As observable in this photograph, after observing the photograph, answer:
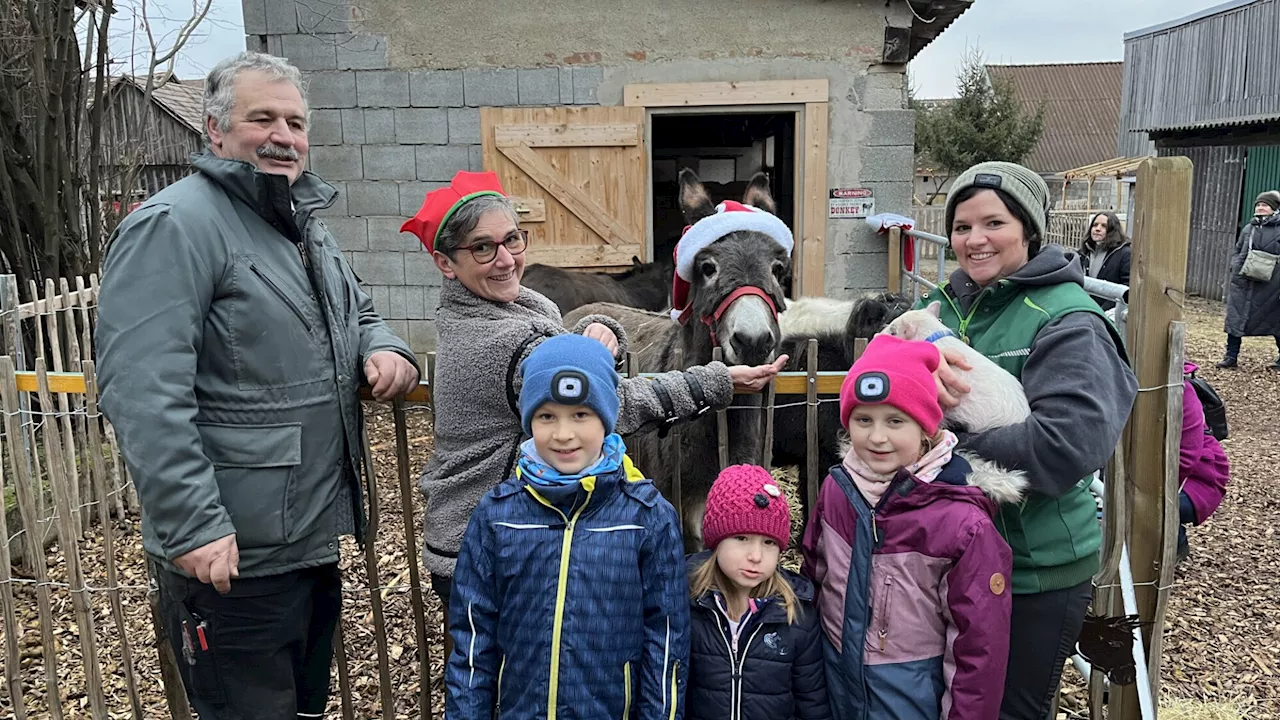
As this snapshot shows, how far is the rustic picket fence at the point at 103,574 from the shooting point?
2.89 meters

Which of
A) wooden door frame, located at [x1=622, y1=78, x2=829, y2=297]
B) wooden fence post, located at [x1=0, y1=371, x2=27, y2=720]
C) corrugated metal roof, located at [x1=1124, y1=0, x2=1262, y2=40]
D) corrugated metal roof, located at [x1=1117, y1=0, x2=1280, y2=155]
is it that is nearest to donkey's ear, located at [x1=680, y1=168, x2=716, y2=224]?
wooden fence post, located at [x1=0, y1=371, x2=27, y2=720]

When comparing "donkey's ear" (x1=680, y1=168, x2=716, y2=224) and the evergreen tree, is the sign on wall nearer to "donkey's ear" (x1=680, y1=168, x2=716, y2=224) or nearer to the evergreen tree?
"donkey's ear" (x1=680, y1=168, x2=716, y2=224)

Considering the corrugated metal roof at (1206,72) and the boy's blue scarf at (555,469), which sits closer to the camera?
the boy's blue scarf at (555,469)

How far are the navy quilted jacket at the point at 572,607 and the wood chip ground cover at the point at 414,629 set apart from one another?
3.09 feet

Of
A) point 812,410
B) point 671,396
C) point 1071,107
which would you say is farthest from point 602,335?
point 1071,107

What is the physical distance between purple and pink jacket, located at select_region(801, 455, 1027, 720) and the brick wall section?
6.71 meters

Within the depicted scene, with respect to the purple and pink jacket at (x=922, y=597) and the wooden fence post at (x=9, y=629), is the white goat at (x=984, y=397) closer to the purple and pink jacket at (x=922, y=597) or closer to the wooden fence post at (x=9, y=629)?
the purple and pink jacket at (x=922, y=597)

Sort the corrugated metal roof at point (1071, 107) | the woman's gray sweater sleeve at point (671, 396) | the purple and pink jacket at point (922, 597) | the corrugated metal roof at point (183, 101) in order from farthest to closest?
the corrugated metal roof at point (1071, 107) → the corrugated metal roof at point (183, 101) → the woman's gray sweater sleeve at point (671, 396) → the purple and pink jacket at point (922, 597)

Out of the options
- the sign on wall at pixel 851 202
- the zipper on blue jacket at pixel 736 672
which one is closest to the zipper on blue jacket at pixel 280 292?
the zipper on blue jacket at pixel 736 672

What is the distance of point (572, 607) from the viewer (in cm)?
198

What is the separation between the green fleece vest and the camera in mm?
2049

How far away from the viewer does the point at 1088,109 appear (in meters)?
40.6

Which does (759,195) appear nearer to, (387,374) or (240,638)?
(387,374)

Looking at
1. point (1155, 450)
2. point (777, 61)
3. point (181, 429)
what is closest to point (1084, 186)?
point (777, 61)
